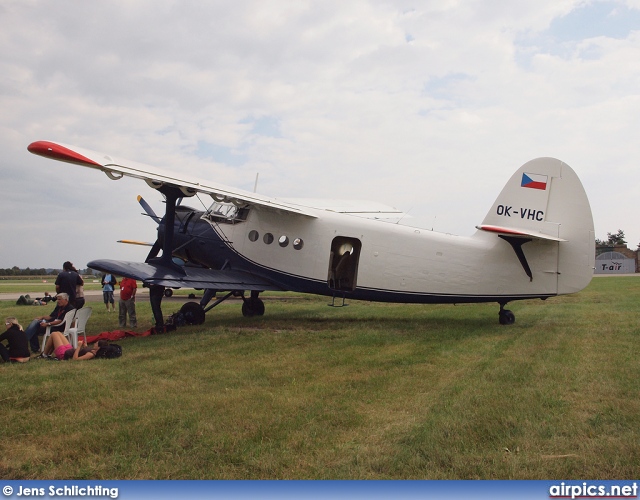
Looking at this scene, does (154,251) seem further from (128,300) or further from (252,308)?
(252,308)

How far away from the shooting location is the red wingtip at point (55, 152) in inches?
344

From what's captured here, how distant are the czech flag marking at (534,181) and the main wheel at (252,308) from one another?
786 cm

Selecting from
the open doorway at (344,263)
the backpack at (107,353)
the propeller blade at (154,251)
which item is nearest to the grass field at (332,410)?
the backpack at (107,353)

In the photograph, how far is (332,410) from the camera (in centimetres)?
508

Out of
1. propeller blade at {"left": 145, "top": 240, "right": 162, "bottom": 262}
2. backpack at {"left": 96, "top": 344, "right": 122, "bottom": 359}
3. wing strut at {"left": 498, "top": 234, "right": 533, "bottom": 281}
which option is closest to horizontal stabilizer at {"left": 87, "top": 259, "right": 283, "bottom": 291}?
propeller blade at {"left": 145, "top": 240, "right": 162, "bottom": 262}

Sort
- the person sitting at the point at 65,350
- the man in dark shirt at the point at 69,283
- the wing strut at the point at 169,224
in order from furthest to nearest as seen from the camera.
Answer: the wing strut at the point at 169,224, the man in dark shirt at the point at 69,283, the person sitting at the point at 65,350

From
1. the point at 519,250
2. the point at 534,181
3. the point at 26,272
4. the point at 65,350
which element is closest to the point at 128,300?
the point at 65,350

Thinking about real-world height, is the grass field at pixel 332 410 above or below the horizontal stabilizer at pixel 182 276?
below

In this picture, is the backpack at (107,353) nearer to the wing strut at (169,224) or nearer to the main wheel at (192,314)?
→ the wing strut at (169,224)

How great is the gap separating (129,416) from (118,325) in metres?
9.09

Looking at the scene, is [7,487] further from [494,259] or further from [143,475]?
[494,259]

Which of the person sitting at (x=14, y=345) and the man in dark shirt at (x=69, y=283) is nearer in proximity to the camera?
the person sitting at (x=14, y=345)

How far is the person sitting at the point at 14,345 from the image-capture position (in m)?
7.71

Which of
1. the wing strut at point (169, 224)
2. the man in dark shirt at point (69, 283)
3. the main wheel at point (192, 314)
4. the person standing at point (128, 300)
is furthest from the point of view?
the person standing at point (128, 300)
